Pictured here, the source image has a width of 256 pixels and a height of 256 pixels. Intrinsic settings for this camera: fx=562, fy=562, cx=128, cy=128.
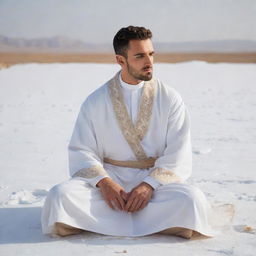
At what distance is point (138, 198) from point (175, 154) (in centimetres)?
43

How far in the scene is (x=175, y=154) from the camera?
3762 millimetres

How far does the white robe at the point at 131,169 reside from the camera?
3.48 meters

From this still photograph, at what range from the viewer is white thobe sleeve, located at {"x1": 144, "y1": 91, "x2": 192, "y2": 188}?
12.0 feet

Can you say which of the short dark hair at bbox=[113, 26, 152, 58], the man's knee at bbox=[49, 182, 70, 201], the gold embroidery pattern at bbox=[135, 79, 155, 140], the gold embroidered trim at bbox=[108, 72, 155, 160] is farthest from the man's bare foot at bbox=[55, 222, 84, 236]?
the short dark hair at bbox=[113, 26, 152, 58]

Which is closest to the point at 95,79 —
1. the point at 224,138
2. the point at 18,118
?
the point at 18,118

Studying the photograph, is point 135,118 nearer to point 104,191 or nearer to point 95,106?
point 95,106

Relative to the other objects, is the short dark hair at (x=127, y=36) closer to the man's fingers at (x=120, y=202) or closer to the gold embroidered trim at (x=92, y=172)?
the gold embroidered trim at (x=92, y=172)

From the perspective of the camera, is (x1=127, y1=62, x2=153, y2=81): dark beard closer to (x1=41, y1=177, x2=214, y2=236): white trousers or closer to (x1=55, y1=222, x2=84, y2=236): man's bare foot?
(x1=41, y1=177, x2=214, y2=236): white trousers

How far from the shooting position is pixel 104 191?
3582 mm

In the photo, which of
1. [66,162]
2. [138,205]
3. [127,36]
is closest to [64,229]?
[138,205]

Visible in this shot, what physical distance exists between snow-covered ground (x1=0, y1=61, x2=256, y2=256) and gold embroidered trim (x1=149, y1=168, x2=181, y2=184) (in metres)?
0.36

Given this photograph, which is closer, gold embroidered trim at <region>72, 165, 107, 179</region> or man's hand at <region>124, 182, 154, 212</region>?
man's hand at <region>124, 182, 154, 212</region>

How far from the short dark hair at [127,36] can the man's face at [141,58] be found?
27 millimetres

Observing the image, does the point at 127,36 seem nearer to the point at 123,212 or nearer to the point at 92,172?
the point at 92,172
